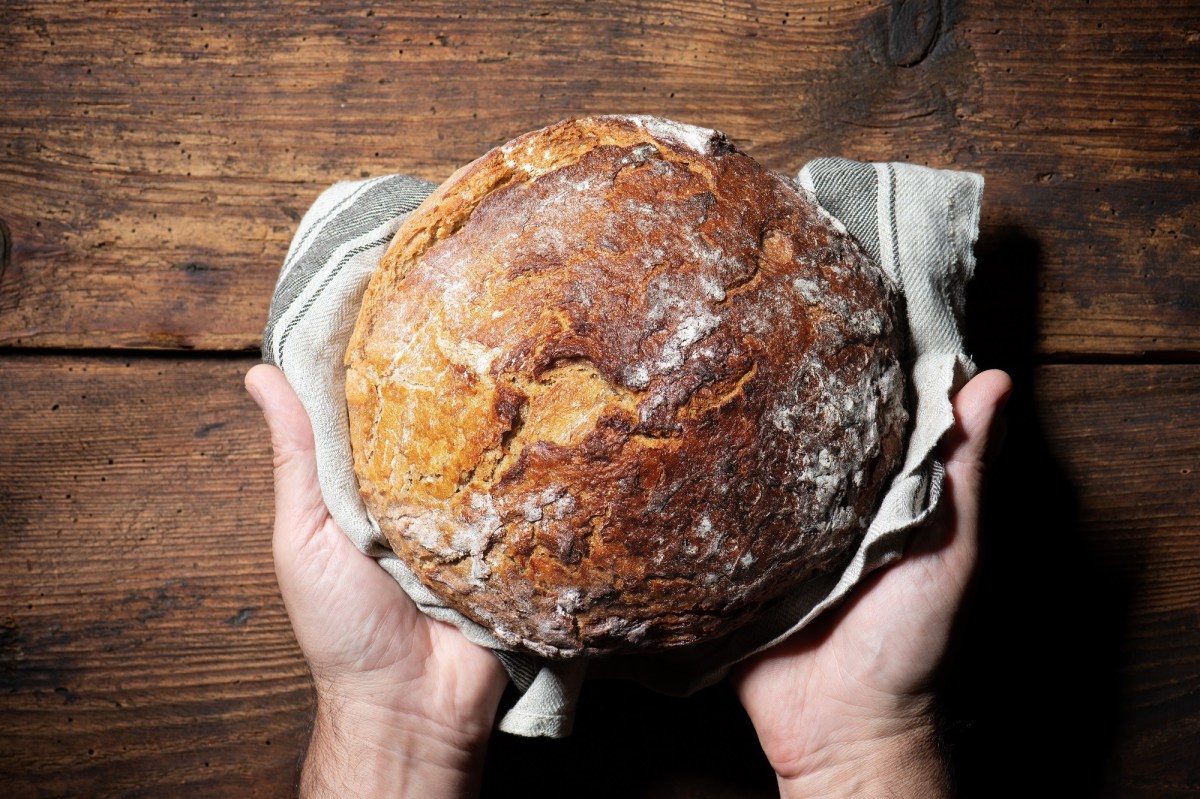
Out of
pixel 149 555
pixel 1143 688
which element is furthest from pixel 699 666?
pixel 149 555

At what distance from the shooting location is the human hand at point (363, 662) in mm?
1456

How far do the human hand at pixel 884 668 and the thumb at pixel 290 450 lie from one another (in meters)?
0.86

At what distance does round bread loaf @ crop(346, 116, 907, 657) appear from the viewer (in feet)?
3.64

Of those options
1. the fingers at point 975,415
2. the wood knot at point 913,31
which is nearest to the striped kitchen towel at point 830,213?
the fingers at point 975,415

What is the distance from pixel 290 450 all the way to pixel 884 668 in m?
1.12

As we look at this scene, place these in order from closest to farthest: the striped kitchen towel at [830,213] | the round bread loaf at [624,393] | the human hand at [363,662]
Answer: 1. the round bread loaf at [624,393]
2. the striped kitchen towel at [830,213]
3. the human hand at [363,662]

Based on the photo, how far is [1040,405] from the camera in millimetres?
1798

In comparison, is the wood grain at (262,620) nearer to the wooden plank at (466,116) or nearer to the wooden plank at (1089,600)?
the wooden plank at (1089,600)

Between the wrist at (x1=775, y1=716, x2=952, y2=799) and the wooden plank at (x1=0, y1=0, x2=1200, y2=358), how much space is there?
2.99 ft

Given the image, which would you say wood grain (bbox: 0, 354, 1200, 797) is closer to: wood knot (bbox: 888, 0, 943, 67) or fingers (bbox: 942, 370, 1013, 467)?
fingers (bbox: 942, 370, 1013, 467)

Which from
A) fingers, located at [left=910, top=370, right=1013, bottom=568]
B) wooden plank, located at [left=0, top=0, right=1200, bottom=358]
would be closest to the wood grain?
wooden plank, located at [left=0, top=0, right=1200, bottom=358]

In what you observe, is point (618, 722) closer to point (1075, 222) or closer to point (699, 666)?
point (699, 666)

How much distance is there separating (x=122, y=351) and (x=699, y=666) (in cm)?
142

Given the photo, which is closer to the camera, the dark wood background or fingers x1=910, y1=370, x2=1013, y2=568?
fingers x1=910, y1=370, x2=1013, y2=568
